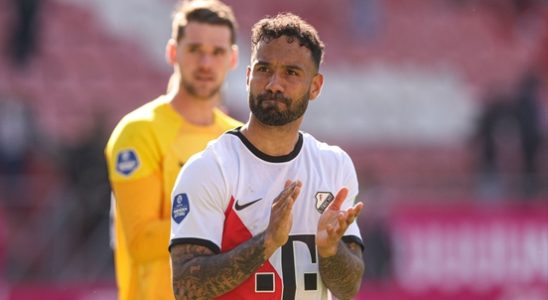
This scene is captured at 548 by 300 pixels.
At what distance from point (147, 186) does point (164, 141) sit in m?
0.27

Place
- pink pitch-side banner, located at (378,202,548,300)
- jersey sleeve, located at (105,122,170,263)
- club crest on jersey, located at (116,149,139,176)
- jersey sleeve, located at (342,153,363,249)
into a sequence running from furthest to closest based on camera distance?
pink pitch-side banner, located at (378,202,548,300), club crest on jersey, located at (116,149,139,176), jersey sleeve, located at (105,122,170,263), jersey sleeve, located at (342,153,363,249)

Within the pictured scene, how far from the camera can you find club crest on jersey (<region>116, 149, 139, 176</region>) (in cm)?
529

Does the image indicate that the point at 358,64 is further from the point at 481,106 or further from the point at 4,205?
the point at 4,205

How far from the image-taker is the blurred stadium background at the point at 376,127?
11188 mm

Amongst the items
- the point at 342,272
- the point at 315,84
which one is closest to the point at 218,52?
the point at 315,84

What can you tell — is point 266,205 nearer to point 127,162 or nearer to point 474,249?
point 127,162

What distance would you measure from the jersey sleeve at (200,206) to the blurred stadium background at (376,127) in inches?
278

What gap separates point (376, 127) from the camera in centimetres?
1697

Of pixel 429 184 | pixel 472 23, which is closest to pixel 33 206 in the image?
pixel 429 184

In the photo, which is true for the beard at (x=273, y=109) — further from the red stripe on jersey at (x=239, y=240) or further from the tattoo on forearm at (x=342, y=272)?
the tattoo on forearm at (x=342, y=272)

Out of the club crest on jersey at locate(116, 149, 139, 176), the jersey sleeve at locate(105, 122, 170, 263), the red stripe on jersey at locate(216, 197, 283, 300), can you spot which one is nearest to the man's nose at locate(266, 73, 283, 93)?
the red stripe on jersey at locate(216, 197, 283, 300)

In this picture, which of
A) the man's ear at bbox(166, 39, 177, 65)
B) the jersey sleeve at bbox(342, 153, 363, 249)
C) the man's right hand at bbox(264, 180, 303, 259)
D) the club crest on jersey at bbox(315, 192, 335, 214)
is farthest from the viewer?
the man's ear at bbox(166, 39, 177, 65)

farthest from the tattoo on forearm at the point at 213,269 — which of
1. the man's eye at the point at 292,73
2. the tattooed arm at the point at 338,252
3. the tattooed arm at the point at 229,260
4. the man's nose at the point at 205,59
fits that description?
the man's nose at the point at 205,59

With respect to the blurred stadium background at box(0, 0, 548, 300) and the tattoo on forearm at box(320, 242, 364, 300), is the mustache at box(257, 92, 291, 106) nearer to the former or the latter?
the tattoo on forearm at box(320, 242, 364, 300)
